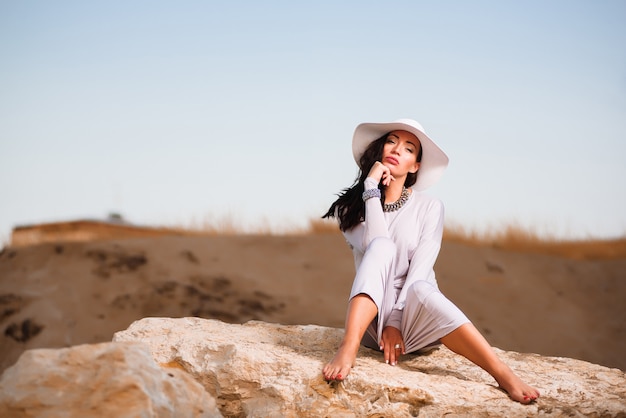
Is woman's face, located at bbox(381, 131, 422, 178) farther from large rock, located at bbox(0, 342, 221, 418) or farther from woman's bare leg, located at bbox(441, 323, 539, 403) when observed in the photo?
large rock, located at bbox(0, 342, 221, 418)

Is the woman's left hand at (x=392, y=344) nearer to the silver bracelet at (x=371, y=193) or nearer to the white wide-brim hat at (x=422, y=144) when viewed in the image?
the silver bracelet at (x=371, y=193)

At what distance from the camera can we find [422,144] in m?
4.22

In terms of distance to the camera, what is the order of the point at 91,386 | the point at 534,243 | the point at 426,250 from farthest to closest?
the point at 534,243 → the point at 426,250 → the point at 91,386

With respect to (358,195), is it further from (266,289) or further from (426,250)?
(266,289)

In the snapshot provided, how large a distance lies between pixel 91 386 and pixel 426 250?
185cm

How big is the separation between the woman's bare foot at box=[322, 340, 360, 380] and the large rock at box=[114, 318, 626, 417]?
0.21ft

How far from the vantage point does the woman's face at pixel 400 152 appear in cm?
414

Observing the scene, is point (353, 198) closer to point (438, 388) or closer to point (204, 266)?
point (438, 388)

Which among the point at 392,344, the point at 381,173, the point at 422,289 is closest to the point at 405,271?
A: the point at 422,289

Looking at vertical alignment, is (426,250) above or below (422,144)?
below

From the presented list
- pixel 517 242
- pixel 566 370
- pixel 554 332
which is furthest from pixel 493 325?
pixel 566 370

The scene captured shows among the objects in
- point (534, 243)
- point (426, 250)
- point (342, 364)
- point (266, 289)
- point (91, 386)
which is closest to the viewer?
point (91, 386)

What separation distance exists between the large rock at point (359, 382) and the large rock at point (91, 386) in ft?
1.96

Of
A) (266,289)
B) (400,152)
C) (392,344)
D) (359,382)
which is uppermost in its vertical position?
(400,152)
